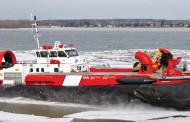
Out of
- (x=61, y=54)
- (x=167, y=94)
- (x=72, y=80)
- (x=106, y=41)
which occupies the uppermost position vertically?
(x=61, y=54)

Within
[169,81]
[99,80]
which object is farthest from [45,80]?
[169,81]

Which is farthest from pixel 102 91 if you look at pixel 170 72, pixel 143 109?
pixel 170 72

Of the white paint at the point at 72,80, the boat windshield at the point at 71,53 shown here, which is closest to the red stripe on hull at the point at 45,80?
the white paint at the point at 72,80

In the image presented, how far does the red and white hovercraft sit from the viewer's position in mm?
8484

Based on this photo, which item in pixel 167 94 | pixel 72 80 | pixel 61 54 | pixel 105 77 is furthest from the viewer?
pixel 61 54

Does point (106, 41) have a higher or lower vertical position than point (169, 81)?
lower

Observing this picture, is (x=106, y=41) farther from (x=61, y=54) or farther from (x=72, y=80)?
(x=72, y=80)

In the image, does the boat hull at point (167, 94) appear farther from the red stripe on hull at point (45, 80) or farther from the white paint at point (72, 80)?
the red stripe on hull at point (45, 80)

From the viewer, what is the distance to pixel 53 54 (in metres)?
10.2

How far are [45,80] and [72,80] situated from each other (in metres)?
0.69

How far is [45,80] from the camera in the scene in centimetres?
953

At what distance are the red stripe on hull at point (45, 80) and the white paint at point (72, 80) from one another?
0.34ft

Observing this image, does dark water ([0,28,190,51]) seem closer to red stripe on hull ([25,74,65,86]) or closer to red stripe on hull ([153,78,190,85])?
red stripe on hull ([25,74,65,86])

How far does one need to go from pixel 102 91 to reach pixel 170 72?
162cm
